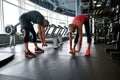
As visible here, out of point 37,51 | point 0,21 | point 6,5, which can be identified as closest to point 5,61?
point 37,51

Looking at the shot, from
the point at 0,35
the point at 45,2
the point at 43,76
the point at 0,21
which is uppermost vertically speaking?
the point at 45,2

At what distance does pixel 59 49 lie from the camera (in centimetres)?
463

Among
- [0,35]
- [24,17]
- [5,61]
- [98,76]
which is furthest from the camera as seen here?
[0,35]

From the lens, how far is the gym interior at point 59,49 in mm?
1932

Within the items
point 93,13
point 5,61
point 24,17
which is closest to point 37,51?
point 24,17

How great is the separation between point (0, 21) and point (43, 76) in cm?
575

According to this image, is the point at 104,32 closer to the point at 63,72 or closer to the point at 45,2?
the point at 63,72

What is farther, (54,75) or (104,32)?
(104,32)

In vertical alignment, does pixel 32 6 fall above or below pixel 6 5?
above

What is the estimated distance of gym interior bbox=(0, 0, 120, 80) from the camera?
1.93 m

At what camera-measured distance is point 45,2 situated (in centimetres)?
1283

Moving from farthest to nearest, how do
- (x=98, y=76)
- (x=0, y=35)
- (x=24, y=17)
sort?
(x=0, y=35) → (x=24, y=17) → (x=98, y=76)

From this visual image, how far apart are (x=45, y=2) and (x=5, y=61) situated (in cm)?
1087

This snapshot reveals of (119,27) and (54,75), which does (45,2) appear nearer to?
(119,27)
